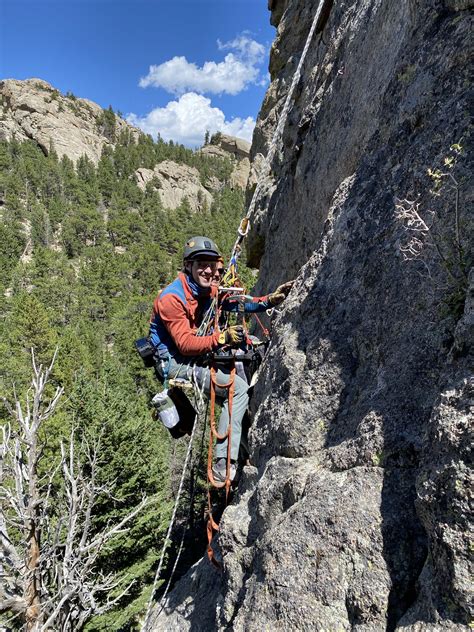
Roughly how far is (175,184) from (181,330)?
9098 centimetres

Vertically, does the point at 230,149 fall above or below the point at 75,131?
above

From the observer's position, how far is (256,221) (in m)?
8.45

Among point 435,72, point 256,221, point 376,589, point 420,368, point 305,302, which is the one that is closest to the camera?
point 376,589

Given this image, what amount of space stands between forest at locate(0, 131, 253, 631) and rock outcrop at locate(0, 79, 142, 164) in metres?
3.30

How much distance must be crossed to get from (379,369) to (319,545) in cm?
108

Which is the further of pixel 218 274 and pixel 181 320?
pixel 218 274

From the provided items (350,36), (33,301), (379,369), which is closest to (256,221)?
(350,36)

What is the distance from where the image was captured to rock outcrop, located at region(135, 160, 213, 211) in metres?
84.6

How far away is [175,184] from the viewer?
89.1 m

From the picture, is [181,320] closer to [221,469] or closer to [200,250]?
A: [200,250]

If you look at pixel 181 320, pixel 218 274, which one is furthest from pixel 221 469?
pixel 218 274

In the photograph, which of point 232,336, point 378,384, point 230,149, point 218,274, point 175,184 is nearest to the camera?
point 378,384

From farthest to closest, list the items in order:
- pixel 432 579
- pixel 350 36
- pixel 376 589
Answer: pixel 350 36 → pixel 376 589 → pixel 432 579

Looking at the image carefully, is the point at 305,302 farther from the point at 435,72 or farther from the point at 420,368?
the point at 435,72
